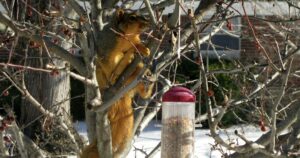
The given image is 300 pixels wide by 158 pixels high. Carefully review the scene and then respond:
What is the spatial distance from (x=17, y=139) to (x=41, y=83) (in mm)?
2442

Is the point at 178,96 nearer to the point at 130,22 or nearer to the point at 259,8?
the point at 130,22

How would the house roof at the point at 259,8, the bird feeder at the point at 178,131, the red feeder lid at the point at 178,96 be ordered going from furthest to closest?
the house roof at the point at 259,8
the bird feeder at the point at 178,131
the red feeder lid at the point at 178,96

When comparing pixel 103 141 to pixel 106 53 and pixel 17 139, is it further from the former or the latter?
pixel 17 139

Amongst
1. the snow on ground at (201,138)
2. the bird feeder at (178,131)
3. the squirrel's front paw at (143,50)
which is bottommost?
the snow on ground at (201,138)

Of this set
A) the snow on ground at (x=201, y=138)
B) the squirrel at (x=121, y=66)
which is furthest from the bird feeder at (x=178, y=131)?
the snow on ground at (x=201, y=138)

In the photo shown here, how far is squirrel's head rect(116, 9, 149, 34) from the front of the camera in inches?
135

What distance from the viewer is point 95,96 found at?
294 cm

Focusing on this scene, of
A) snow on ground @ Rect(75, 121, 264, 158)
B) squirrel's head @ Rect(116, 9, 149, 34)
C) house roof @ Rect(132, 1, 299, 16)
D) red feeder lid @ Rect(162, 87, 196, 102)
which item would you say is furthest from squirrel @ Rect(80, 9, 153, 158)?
snow on ground @ Rect(75, 121, 264, 158)

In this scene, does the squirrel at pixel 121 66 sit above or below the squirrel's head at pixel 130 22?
below

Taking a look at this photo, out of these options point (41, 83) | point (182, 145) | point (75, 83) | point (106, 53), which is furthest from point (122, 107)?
point (75, 83)

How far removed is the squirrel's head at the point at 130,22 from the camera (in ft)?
11.3

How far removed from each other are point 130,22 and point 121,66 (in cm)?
28

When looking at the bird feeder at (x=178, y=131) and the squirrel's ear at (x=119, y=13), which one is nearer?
the bird feeder at (x=178, y=131)

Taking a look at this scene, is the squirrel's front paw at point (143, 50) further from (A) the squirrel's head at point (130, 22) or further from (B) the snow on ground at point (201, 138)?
(B) the snow on ground at point (201, 138)
